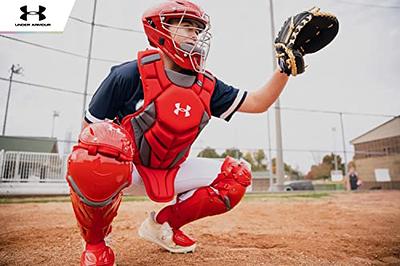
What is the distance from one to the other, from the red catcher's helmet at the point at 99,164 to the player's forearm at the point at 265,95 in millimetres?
858

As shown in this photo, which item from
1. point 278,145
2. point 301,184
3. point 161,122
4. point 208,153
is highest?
point 278,145

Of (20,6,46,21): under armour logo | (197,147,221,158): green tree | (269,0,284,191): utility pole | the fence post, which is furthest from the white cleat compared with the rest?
(269,0,284,191): utility pole

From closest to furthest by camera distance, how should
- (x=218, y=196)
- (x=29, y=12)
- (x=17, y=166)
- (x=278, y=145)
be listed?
(x=218, y=196)
(x=29, y=12)
(x=17, y=166)
(x=278, y=145)

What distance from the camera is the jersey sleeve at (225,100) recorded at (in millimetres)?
1691


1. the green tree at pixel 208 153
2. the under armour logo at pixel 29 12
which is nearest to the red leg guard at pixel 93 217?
the under armour logo at pixel 29 12

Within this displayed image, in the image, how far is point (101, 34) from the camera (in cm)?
880

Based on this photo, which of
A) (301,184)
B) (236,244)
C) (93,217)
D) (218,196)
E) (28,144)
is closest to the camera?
(93,217)

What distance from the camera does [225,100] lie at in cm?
169

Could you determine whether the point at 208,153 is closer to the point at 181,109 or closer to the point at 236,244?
the point at 236,244

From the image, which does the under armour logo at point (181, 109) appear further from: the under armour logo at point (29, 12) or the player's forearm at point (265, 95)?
the under armour logo at point (29, 12)

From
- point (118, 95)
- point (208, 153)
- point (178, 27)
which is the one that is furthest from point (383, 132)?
point (118, 95)

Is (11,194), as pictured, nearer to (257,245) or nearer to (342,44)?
(257,245)

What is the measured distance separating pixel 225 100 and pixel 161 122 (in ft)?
1.45

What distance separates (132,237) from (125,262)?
2.27 feet
